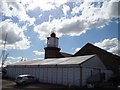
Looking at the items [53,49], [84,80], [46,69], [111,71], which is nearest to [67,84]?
[84,80]

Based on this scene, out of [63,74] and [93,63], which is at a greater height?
[93,63]

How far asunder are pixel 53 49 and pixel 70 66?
1971cm

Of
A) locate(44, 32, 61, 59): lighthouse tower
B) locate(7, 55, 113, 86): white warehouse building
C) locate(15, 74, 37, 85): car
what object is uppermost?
locate(44, 32, 61, 59): lighthouse tower

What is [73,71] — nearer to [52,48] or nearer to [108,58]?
[108,58]

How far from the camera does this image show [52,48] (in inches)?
1613

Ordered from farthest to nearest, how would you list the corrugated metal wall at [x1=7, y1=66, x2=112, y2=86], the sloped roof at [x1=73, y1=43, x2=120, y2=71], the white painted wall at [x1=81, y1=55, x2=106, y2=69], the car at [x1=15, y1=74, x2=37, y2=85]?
the sloped roof at [x1=73, y1=43, x2=120, y2=71] → the car at [x1=15, y1=74, x2=37, y2=85] → the white painted wall at [x1=81, y1=55, x2=106, y2=69] → the corrugated metal wall at [x1=7, y1=66, x2=112, y2=86]

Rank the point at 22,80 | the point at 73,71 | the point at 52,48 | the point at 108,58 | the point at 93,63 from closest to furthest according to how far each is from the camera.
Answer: the point at 73,71 → the point at 22,80 → the point at 93,63 → the point at 108,58 → the point at 52,48

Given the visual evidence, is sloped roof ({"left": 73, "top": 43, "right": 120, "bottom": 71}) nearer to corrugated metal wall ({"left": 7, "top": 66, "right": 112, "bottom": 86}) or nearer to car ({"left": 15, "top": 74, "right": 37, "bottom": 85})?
corrugated metal wall ({"left": 7, "top": 66, "right": 112, "bottom": 86})

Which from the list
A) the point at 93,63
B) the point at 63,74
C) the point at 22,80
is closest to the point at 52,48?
the point at 93,63

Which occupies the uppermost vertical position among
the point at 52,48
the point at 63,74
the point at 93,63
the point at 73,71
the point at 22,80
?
the point at 52,48

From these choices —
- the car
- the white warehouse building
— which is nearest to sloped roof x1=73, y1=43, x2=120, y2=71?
the white warehouse building

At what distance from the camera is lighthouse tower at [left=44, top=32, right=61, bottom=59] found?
135 ft

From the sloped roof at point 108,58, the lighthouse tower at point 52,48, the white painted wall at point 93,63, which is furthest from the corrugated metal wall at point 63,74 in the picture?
the lighthouse tower at point 52,48

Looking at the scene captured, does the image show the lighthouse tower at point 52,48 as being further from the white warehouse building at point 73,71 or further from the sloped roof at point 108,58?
the white warehouse building at point 73,71
